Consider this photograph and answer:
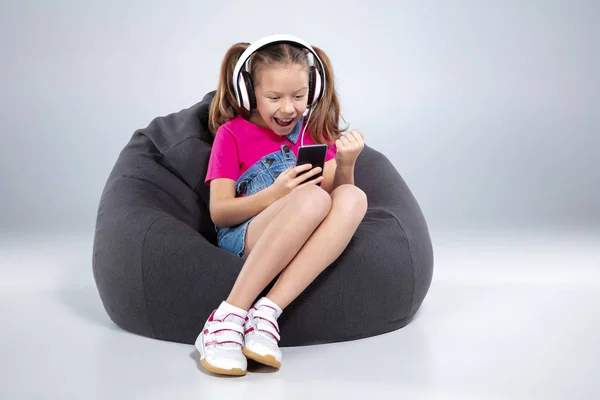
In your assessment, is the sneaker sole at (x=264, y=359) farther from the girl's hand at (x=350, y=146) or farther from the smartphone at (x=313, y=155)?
the girl's hand at (x=350, y=146)

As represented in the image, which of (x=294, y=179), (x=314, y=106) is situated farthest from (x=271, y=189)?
(x=314, y=106)

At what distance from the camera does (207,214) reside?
12.1ft

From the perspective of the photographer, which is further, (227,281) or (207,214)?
(207,214)

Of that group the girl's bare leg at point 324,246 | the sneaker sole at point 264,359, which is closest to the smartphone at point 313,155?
the girl's bare leg at point 324,246

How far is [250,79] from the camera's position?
10.6 ft

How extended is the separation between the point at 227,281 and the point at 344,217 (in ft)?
1.38

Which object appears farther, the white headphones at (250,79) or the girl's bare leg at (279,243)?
the white headphones at (250,79)

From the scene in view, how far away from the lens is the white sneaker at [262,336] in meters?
2.69

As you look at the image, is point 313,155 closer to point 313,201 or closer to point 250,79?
point 313,201

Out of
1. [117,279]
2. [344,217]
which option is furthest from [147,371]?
[344,217]

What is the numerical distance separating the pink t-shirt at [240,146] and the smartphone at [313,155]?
13.1 inches

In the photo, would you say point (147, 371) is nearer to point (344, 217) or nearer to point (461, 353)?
point (344, 217)

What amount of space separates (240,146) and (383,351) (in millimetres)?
918

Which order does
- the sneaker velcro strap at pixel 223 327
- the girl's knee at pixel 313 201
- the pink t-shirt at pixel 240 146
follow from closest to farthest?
the sneaker velcro strap at pixel 223 327
the girl's knee at pixel 313 201
the pink t-shirt at pixel 240 146
